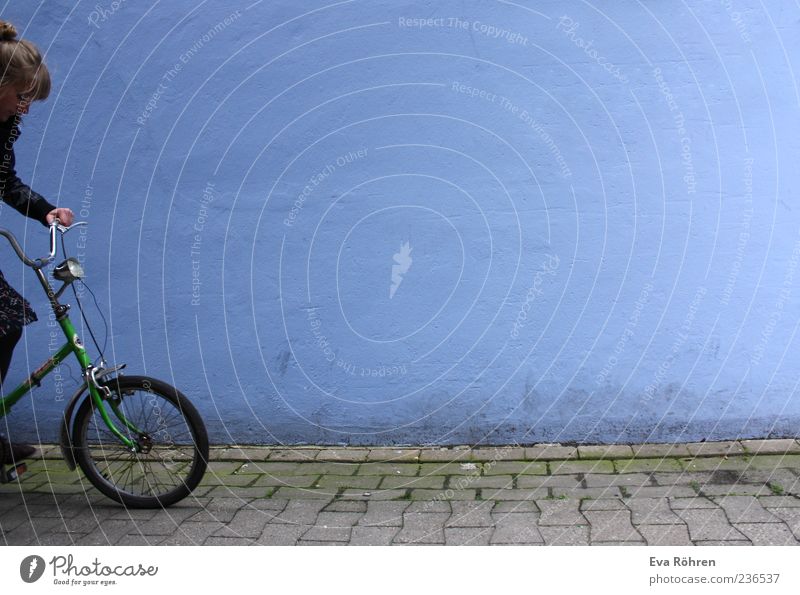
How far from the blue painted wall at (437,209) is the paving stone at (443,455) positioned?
75 mm

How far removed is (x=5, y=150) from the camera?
3525 millimetres

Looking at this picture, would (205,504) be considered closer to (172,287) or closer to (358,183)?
(172,287)

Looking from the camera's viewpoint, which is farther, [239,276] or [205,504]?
[239,276]

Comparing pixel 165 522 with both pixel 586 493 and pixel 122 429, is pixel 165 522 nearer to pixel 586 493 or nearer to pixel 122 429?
pixel 122 429

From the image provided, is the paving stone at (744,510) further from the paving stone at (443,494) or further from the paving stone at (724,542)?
the paving stone at (443,494)

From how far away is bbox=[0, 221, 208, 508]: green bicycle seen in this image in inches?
146

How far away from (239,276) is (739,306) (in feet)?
8.76

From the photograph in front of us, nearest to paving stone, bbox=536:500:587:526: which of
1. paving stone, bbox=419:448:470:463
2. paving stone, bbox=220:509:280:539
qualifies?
paving stone, bbox=419:448:470:463

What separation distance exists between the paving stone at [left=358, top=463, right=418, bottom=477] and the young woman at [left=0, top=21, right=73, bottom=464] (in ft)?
5.38

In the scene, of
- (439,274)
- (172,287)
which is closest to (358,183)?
(439,274)

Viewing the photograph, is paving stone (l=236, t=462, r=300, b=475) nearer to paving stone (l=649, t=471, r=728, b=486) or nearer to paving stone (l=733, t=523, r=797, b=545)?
paving stone (l=649, t=471, r=728, b=486)

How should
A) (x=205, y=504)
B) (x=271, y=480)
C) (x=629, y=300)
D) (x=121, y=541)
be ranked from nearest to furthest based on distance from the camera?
(x=121, y=541)
(x=205, y=504)
(x=271, y=480)
(x=629, y=300)

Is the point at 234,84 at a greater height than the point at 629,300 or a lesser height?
greater

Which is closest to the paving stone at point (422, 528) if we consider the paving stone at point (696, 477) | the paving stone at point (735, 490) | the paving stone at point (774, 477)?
the paving stone at point (696, 477)
